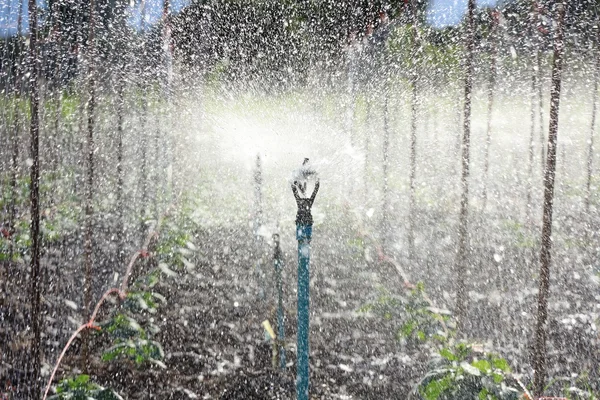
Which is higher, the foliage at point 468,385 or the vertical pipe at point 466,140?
the vertical pipe at point 466,140

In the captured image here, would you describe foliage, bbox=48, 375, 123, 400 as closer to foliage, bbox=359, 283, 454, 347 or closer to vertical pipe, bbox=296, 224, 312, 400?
vertical pipe, bbox=296, 224, 312, 400

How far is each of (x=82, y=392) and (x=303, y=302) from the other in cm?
92

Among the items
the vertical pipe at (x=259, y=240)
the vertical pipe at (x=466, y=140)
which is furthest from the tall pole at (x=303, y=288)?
the vertical pipe at (x=259, y=240)

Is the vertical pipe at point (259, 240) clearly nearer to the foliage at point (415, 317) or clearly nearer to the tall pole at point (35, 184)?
the foliage at point (415, 317)

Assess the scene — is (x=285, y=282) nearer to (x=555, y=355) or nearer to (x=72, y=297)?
(x=72, y=297)

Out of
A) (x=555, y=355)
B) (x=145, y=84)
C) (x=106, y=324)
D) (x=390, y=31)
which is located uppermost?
(x=390, y=31)

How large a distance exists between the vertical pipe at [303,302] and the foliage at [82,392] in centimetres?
78

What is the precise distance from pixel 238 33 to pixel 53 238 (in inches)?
233

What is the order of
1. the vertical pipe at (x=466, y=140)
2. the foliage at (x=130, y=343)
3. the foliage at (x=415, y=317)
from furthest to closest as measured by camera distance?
the foliage at (x=415, y=317)
the vertical pipe at (x=466, y=140)
the foliage at (x=130, y=343)

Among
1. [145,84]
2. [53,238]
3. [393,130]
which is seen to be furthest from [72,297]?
[393,130]

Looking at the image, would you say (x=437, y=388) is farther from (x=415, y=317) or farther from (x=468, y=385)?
(x=415, y=317)

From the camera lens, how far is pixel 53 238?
19.2 ft

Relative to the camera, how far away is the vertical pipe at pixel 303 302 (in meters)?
2.21

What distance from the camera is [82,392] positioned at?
1876 mm
